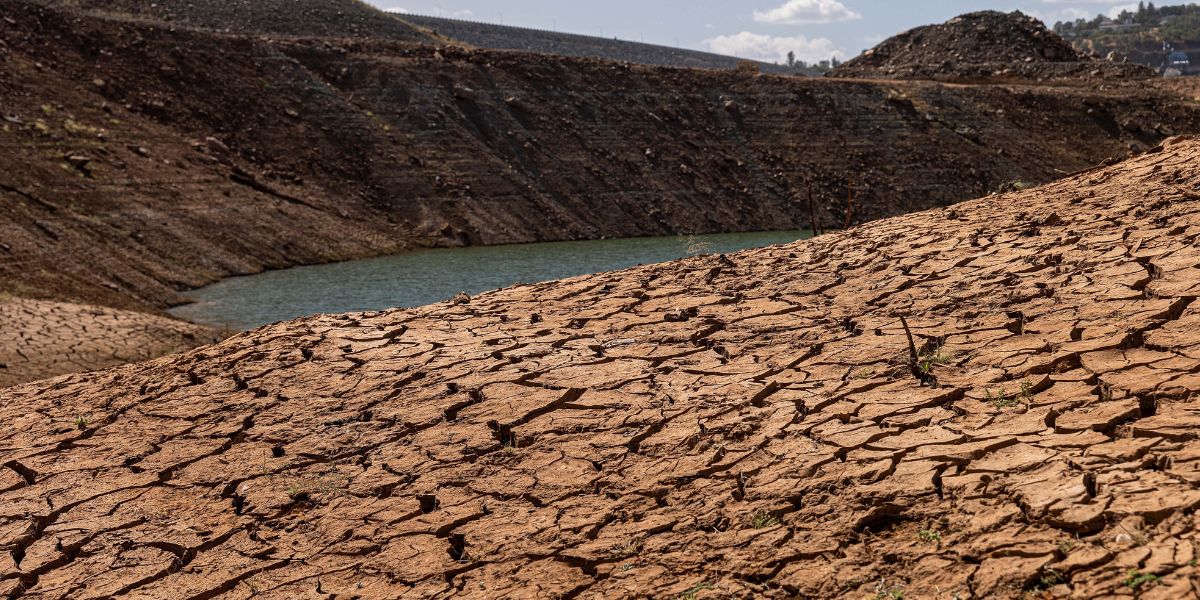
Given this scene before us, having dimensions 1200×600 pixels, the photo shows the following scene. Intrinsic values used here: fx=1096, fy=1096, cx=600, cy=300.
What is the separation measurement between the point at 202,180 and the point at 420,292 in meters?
8.53

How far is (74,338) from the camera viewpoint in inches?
529

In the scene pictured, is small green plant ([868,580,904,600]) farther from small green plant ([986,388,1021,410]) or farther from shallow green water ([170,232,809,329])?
shallow green water ([170,232,809,329])

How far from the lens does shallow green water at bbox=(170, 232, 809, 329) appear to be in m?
19.6

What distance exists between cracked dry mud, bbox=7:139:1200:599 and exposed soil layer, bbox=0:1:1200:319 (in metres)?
13.1

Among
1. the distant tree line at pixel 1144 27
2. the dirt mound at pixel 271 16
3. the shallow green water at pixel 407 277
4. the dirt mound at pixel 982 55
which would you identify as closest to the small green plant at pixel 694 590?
the shallow green water at pixel 407 277

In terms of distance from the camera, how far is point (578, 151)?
3416cm

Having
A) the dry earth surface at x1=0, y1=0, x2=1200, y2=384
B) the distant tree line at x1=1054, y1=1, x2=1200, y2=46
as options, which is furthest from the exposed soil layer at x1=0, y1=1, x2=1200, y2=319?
the distant tree line at x1=1054, y1=1, x2=1200, y2=46

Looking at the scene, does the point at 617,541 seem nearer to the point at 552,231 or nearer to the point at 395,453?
the point at 395,453

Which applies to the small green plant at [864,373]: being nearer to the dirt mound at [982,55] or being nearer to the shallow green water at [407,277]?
the shallow green water at [407,277]

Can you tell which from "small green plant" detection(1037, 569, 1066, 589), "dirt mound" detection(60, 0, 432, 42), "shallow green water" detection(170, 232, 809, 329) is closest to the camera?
"small green plant" detection(1037, 569, 1066, 589)

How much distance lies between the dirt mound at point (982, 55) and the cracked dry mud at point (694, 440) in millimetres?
40229

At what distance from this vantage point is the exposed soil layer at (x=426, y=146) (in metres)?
24.0

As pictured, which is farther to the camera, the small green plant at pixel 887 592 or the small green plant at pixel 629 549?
the small green plant at pixel 629 549

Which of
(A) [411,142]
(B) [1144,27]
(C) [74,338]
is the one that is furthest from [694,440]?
(B) [1144,27]
